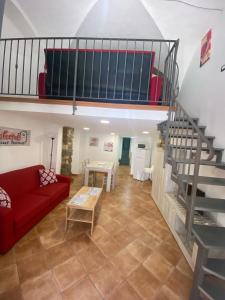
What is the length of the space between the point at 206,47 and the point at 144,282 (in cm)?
398

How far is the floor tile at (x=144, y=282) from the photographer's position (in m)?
1.73

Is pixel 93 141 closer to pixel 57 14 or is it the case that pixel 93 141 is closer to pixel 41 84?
pixel 41 84

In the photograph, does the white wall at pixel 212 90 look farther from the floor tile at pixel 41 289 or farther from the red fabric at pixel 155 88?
the floor tile at pixel 41 289

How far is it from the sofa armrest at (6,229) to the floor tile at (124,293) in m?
1.50

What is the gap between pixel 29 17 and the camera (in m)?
3.41

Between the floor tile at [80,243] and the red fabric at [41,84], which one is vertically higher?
the red fabric at [41,84]

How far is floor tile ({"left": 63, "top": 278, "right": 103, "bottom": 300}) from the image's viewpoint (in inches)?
63.9

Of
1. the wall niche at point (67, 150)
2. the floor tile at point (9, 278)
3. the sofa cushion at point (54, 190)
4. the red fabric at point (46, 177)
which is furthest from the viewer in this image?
the wall niche at point (67, 150)

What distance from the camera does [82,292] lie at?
168 cm

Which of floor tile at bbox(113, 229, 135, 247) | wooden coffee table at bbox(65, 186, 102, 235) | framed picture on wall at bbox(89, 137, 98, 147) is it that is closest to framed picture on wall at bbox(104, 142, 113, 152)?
framed picture on wall at bbox(89, 137, 98, 147)

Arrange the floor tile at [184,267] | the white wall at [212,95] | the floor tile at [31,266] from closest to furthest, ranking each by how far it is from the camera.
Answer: the floor tile at [31,266]
the floor tile at [184,267]
the white wall at [212,95]

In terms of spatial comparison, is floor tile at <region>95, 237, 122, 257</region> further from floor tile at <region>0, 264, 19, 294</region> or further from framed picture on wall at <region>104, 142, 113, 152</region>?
framed picture on wall at <region>104, 142, 113, 152</region>

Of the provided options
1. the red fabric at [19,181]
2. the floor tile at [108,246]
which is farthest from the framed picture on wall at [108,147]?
the floor tile at [108,246]

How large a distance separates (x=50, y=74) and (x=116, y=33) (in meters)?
1.96
